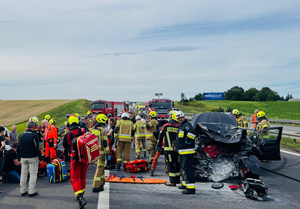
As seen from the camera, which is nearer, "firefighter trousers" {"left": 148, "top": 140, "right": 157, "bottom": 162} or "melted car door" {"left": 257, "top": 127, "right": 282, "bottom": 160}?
"melted car door" {"left": 257, "top": 127, "right": 282, "bottom": 160}

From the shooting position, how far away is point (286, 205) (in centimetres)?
606

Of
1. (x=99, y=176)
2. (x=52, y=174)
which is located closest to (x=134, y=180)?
(x=99, y=176)

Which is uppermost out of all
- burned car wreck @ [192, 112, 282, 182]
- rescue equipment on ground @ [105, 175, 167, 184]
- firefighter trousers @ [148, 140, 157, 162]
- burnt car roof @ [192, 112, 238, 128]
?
burnt car roof @ [192, 112, 238, 128]

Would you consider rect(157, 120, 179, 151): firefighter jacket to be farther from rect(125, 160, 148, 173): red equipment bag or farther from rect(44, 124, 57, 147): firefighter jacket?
rect(44, 124, 57, 147): firefighter jacket

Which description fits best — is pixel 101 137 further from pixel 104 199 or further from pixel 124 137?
pixel 124 137

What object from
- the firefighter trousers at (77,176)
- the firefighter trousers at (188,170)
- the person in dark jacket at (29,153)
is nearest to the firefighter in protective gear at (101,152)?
the firefighter trousers at (77,176)

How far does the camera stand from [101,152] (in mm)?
7348

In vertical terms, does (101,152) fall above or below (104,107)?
below

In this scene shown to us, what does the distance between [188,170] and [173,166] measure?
0.63m

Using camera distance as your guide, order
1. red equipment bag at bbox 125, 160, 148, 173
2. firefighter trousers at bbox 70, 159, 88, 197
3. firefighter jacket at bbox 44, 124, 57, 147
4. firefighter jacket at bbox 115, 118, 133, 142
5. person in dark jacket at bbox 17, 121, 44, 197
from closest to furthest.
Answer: firefighter trousers at bbox 70, 159, 88, 197 < person in dark jacket at bbox 17, 121, 44, 197 < red equipment bag at bbox 125, 160, 148, 173 < firefighter jacket at bbox 44, 124, 57, 147 < firefighter jacket at bbox 115, 118, 133, 142

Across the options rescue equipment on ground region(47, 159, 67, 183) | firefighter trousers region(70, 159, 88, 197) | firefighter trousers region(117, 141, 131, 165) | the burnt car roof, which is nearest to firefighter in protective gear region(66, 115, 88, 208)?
firefighter trousers region(70, 159, 88, 197)

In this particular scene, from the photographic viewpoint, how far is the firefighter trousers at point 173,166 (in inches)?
299

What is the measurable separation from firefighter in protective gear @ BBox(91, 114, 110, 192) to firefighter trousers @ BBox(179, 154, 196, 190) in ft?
6.43

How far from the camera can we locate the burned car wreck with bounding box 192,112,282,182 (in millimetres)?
7570
